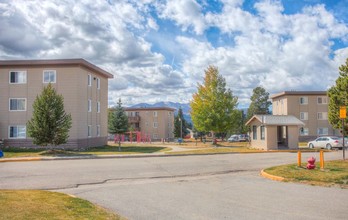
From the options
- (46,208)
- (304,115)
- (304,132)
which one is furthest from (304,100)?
(46,208)

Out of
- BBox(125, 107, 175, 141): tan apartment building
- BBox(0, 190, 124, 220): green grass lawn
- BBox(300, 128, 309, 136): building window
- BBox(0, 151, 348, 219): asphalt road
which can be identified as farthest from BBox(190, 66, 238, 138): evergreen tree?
BBox(125, 107, 175, 141): tan apartment building

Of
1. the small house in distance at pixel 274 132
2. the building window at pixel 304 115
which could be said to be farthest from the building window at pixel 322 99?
the small house in distance at pixel 274 132

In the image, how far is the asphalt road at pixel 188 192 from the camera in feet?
28.0

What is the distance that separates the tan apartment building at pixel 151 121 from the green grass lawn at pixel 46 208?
6780cm

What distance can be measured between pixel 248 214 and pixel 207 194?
2.75 meters

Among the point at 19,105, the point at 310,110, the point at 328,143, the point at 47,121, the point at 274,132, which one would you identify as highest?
the point at 310,110

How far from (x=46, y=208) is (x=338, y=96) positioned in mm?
18691

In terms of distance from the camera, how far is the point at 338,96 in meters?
21.2

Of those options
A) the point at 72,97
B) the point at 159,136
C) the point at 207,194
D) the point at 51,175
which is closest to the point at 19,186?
the point at 51,175

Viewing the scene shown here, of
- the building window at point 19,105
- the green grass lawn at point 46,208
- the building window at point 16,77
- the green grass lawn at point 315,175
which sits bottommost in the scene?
the green grass lawn at point 315,175

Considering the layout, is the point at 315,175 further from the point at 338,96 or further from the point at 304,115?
the point at 304,115

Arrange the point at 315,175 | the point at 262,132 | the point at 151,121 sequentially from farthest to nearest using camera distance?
1. the point at 151,121
2. the point at 262,132
3. the point at 315,175

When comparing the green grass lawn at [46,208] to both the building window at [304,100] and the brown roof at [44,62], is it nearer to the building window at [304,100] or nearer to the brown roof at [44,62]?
the brown roof at [44,62]

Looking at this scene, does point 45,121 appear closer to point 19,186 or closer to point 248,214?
point 19,186
